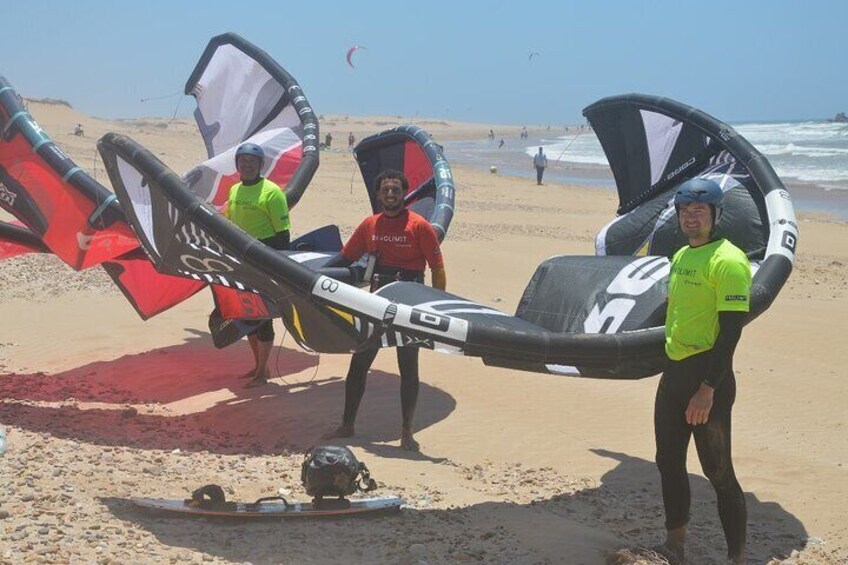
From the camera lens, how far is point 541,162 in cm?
3462

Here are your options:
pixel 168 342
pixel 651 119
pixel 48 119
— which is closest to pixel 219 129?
pixel 168 342

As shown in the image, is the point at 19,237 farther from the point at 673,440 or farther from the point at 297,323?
the point at 673,440

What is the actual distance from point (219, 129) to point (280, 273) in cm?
628

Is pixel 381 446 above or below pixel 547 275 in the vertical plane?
below

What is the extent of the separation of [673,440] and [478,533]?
1196mm

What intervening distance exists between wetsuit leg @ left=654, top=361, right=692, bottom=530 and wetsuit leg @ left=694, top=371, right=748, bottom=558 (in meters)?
0.09

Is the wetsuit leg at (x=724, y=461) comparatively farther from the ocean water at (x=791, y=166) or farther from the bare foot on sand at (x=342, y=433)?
the ocean water at (x=791, y=166)

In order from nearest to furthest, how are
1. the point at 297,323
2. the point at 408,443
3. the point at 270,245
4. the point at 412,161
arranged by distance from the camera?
the point at 297,323 < the point at 408,443 < the point at 270,245 < the point at 412,161

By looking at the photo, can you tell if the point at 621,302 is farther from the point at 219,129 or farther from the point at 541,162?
the point at 541,162

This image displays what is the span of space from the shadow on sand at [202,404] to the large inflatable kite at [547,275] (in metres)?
1.33

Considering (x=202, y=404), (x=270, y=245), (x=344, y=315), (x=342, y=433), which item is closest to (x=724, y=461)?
(x=344, y=315)

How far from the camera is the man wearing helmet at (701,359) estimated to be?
15.2ft

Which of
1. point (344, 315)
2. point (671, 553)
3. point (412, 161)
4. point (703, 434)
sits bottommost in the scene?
point (671, 553)

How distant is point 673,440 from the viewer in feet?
16.5
